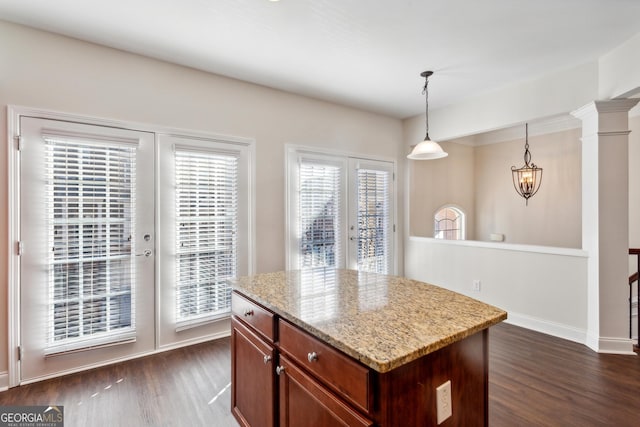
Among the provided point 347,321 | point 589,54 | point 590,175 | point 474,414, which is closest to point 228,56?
point 347,321

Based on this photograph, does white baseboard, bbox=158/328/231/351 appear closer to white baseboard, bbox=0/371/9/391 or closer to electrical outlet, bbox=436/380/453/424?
white baseboard, bbox=0/371/9/391

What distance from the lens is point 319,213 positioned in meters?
3.97

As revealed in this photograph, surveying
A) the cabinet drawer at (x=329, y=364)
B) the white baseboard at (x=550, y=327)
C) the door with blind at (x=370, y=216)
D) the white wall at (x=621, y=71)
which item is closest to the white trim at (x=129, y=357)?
the door with blind at (x=370, y=216)

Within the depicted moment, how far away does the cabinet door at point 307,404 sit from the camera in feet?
3.48

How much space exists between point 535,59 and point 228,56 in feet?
9.69

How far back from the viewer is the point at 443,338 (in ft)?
3.51

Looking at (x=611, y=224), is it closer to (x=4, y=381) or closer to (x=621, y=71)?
(x=621, y=71)

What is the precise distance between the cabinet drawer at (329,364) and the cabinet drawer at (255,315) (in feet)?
0.33

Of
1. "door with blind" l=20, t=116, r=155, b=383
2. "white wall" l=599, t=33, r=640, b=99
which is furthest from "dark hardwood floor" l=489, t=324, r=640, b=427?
"door with blind" l=20, t=116, r=155, b=383

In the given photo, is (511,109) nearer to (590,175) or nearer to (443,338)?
(590,175)

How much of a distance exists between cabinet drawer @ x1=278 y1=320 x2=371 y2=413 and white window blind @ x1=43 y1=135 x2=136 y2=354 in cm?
207

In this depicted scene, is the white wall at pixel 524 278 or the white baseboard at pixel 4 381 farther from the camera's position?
the white wall at pixel 524 278

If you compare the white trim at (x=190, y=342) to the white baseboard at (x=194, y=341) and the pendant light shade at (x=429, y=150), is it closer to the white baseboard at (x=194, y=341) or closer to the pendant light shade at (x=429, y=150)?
the white baseboard at (x=194, y=341)

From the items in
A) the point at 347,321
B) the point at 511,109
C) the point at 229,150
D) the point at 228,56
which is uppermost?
the point at 228,56
